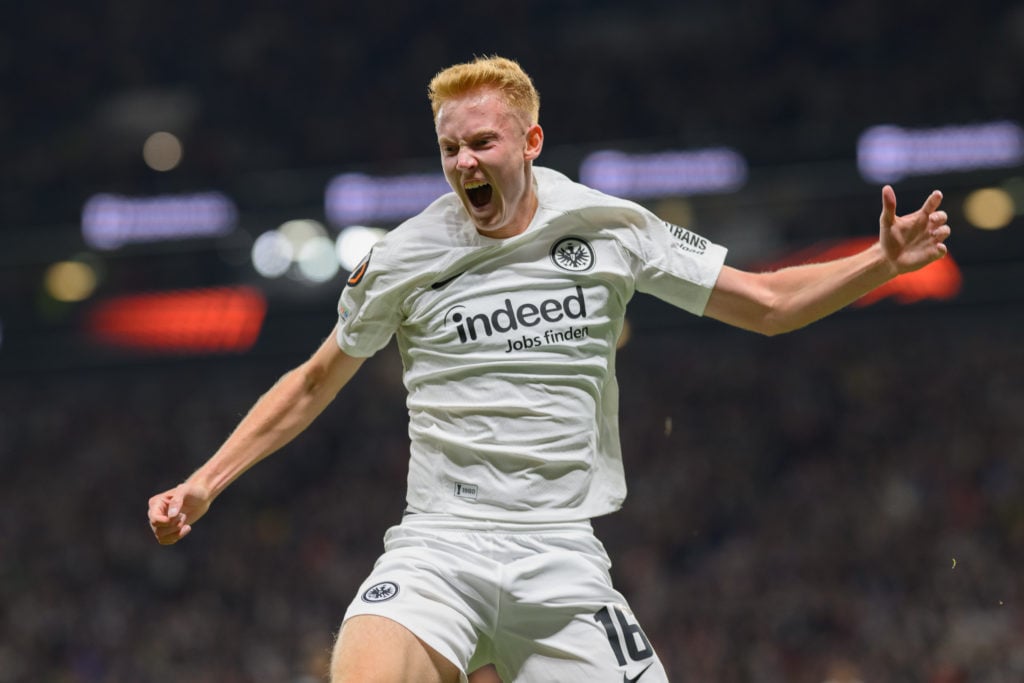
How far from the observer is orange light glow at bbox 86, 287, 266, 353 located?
20.8 m

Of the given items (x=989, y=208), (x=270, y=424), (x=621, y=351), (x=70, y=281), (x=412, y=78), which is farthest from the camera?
(x=412, y=78)

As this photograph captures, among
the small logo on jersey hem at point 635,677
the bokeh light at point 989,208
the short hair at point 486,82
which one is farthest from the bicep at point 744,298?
the bokeh light at point 989,208

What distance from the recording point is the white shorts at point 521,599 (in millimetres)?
3705

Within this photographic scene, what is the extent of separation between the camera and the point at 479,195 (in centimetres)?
398

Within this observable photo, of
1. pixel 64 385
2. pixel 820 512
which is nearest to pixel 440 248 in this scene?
pixel 820 512

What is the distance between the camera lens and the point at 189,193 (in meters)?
21.4

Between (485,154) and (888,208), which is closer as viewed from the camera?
(888,208)

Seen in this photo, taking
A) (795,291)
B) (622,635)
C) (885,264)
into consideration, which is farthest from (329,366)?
(885,264)

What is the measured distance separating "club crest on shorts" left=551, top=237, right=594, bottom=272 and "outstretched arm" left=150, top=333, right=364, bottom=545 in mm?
740

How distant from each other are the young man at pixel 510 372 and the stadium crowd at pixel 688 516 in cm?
764

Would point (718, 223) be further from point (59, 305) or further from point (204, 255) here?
point (59, 305)

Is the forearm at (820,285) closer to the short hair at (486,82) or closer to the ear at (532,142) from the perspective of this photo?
the ear at (532,142)

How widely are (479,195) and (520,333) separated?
1.49ft

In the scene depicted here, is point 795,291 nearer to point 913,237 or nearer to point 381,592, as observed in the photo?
point 913,237
